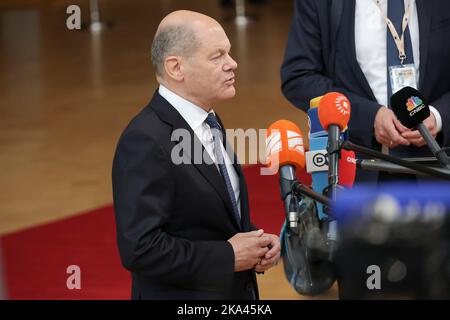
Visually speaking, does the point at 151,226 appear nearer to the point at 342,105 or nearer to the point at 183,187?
the point at 183,187

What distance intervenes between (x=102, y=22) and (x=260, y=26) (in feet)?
6.48

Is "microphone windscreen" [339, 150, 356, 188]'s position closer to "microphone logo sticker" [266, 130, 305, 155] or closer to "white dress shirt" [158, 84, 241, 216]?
"microphone logo sticker" [266, 130, 305, 155]

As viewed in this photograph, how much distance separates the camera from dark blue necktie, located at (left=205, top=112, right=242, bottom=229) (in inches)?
112

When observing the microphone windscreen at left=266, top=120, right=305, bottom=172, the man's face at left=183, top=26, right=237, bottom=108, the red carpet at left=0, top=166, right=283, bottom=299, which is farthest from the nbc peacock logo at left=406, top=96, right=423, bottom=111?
the red carpet at left=0, top=166, right=283, bottom=299

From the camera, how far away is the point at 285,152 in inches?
113

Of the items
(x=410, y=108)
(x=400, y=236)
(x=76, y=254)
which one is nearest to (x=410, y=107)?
(x=410, y=108)

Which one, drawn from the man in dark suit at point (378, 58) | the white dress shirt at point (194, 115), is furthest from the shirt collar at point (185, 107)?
the man in dark suit at point (378, 58)

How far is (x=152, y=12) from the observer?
46.1 ft

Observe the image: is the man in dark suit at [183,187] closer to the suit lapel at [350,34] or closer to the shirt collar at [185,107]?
the shirt collar at [185,107]

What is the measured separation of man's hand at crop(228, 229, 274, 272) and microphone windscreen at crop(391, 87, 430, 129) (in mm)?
473

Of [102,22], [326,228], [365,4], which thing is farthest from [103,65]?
[326,228]

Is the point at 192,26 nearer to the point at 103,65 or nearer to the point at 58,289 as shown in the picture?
the point at 58,289

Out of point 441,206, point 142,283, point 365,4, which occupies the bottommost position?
point 142,283

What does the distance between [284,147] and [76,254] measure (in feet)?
10.6
